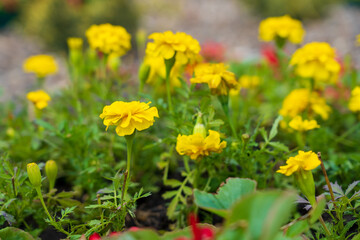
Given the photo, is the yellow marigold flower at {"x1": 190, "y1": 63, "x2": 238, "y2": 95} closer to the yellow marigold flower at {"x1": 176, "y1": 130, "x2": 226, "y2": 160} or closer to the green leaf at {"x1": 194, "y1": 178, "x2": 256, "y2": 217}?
the yellow marigold flower at {"x1": 176, "y1": 130, "x2": 226, "y2": 160}

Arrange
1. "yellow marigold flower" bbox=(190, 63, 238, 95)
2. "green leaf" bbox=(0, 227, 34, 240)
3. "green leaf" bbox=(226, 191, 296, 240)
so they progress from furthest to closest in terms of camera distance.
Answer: "yellow marigold flower" bbox=(190, 63, 238, 95) → "green leaf" bbox=(0, 227, 34, 240) → "green leaf" bbox=(226, 191, 296, 240)

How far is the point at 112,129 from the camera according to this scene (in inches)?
52.6

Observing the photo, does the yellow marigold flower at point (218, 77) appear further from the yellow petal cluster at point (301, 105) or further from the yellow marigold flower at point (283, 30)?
the yellow marigold flower at point (283, 30)

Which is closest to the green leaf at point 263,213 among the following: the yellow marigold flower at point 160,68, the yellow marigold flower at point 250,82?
the yellow marigold flower at point 160,68

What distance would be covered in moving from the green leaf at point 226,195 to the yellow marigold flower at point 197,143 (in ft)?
0.65

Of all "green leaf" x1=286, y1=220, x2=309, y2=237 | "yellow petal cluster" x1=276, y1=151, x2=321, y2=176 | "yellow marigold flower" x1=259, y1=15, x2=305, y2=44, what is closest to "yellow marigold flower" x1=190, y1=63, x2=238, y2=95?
"yellow petal cluster" x1=276, y1=151, x2=321, y2=176

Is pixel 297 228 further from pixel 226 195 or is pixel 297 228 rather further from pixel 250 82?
pixel 250 82

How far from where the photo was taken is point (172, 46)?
109cm

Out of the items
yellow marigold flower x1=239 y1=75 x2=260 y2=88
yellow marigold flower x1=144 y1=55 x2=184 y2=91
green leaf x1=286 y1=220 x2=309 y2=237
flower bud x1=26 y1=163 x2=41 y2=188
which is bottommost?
yellow marigold flower x1=239 y1=75 x2=260 y2=88

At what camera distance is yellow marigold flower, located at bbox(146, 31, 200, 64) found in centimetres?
109

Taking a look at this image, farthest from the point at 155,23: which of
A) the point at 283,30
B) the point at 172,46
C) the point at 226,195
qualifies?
the point at 226,195

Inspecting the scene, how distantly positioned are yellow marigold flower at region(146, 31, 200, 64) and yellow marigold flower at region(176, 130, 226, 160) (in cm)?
27

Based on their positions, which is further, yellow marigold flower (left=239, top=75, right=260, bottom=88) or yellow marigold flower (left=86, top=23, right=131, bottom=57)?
yellow marigold flower (left=239, top=75, right=260, bottom=88)

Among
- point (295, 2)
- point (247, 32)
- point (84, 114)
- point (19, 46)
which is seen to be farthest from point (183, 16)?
point (84, 114)
